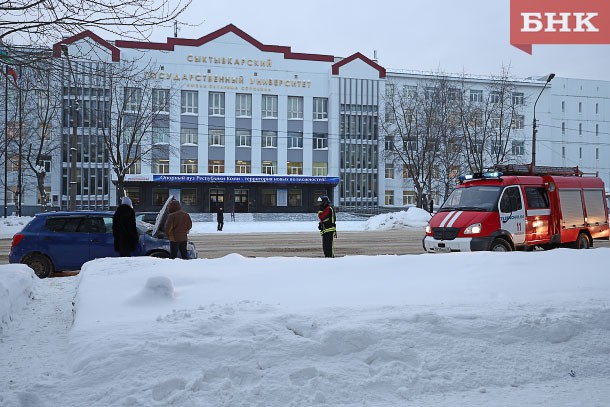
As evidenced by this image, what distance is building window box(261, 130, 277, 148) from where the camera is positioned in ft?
188

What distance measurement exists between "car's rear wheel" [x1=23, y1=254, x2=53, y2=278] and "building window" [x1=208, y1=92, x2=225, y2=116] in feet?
149

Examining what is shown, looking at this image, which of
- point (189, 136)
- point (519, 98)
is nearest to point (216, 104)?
point (189, 136)

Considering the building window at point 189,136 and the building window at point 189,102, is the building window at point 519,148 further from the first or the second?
the building window at point 189,102

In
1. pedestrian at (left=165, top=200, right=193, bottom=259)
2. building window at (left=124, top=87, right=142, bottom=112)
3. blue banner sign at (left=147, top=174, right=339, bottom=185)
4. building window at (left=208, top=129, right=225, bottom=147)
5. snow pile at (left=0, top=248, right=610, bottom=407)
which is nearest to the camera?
snow pile at (left=0, top=248, right=610, bottom=407)

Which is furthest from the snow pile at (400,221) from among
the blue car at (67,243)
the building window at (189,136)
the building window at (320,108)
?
the building window at (189,136)

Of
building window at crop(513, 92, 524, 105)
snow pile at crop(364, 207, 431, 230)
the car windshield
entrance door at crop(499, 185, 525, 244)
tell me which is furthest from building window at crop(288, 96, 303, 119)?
entrance door at crop(499, 185, 525, 244)

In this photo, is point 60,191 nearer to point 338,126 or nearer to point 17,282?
point 338,126

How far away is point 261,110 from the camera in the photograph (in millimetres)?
57156

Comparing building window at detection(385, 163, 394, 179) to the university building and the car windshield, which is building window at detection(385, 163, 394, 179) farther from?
the car windshield

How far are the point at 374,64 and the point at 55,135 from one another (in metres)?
34.4

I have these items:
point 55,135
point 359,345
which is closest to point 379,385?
point 359,345

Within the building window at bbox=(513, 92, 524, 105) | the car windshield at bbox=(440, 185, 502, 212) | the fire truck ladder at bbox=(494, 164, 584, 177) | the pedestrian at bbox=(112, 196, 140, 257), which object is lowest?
the pedestrian at bbox=(112, 196, 140, 257)

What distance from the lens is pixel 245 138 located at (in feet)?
187

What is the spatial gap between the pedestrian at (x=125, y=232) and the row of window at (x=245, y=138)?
4345cm
